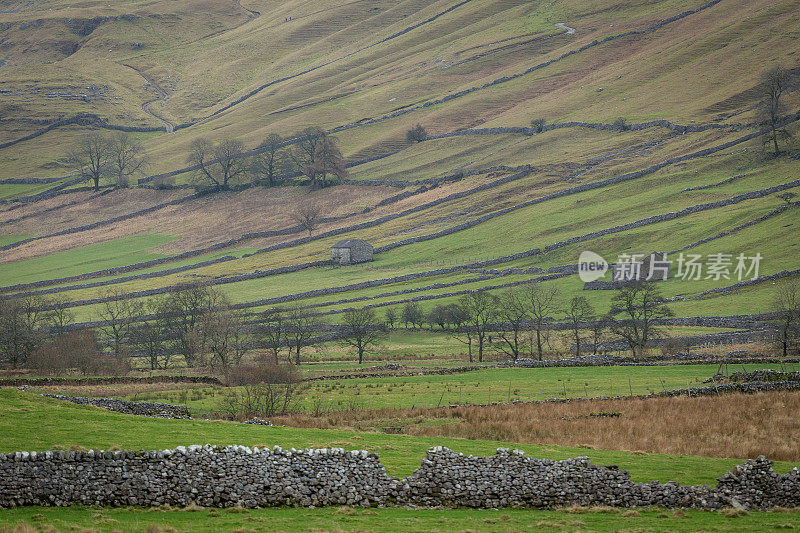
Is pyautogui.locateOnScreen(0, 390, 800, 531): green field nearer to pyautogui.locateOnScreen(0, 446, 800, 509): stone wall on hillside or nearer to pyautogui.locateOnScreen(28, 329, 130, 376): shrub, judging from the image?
pyautogui.locateOnScreen(0, 446, 800, 509): stone wall on hillside

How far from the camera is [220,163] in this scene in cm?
18362

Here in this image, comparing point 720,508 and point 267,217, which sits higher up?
point 267,217

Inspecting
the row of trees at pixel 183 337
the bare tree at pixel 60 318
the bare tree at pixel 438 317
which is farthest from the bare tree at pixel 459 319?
the bare tree at pixel 60 318

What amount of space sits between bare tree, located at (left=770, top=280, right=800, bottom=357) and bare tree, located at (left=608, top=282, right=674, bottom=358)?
972 cm

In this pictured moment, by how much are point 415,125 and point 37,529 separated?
180 meters

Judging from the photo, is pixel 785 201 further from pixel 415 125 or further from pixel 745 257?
pixel 415 125

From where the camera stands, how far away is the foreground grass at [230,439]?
23688 millimetres

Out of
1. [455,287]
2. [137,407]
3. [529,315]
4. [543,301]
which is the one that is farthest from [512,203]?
[137,407]

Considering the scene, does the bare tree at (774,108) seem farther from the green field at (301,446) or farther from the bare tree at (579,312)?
the green field at (301,446)

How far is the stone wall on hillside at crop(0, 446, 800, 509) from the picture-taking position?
20.8 meters

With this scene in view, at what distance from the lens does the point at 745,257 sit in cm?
9125

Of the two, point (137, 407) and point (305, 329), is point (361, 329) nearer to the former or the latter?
point (305, 329)

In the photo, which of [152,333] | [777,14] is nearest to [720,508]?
[152,333]

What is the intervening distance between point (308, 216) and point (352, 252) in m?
27.3
